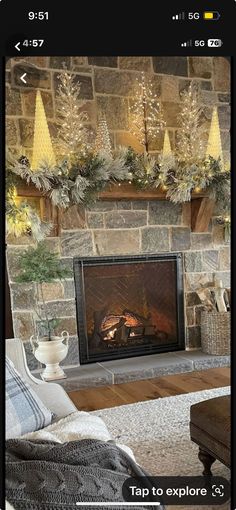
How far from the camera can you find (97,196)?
210 centimetres

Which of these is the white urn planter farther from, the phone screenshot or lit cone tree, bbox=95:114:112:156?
lit cone tree, bbox=95:114:112:156

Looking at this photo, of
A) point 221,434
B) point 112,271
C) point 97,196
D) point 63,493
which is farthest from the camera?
point 112,271

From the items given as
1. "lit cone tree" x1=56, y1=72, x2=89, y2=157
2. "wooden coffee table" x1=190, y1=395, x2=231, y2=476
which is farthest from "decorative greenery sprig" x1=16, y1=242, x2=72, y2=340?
"wooden coffee table" x1=190, y1=395, x2=231, y2=476

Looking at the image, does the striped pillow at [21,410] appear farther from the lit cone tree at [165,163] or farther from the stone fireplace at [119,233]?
the lit cone tree at [165,163]

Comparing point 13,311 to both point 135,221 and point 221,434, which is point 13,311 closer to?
point 135,221

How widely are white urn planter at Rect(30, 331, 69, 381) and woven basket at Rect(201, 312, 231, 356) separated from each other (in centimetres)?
89

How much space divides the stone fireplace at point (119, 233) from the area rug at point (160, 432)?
59 centimetres

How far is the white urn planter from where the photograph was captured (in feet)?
6.84

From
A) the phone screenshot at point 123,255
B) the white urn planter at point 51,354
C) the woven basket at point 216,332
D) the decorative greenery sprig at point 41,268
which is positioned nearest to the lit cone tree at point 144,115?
the phone screenshot at point 123,255

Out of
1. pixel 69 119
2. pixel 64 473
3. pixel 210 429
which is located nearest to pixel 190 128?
pixel 69 119

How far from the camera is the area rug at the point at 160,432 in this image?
129cm
